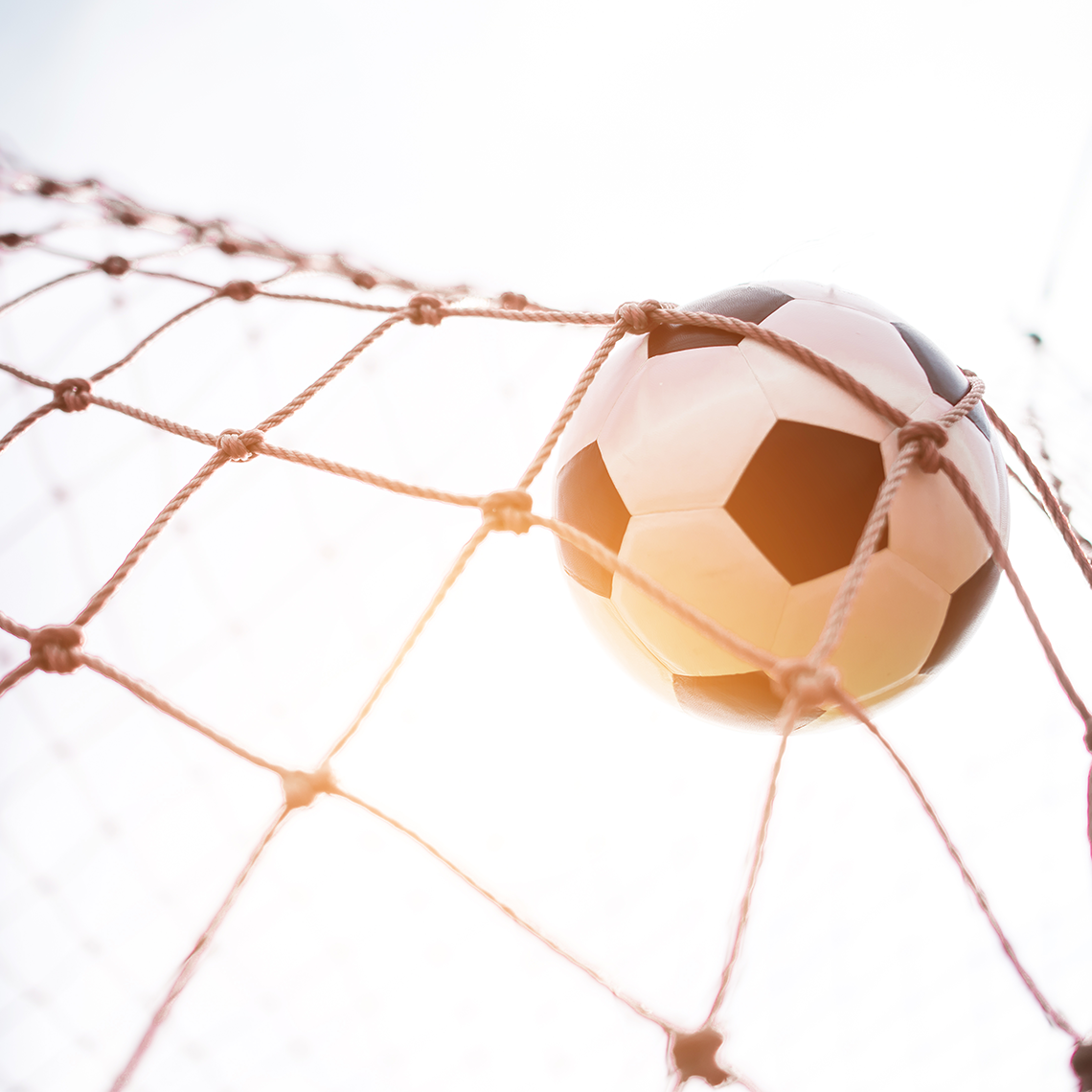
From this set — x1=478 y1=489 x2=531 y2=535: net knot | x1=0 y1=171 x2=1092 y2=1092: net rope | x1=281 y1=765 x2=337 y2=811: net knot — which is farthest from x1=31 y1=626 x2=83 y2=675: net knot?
x1=478 y1=489 x2=531 y2=535: net knot

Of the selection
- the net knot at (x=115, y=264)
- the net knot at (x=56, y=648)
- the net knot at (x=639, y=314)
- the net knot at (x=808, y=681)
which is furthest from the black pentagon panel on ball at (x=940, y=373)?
the net knot at (x=115, y=264)

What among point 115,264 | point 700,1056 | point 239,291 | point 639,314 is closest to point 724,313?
point 639,314

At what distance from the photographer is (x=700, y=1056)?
0.68 m

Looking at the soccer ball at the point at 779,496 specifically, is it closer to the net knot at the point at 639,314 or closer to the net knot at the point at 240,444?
the net knot at the point at 639,314

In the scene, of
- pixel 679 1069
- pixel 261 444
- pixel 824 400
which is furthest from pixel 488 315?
pixel 679 1069

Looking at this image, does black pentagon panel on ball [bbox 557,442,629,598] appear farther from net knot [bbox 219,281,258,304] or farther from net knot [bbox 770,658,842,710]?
net knot [bbox 219,281,258,304]

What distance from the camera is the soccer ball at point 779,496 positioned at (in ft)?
2.46

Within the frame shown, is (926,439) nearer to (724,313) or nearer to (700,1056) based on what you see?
(724,313)

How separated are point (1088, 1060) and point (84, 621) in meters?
0.97

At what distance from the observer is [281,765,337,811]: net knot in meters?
0.76

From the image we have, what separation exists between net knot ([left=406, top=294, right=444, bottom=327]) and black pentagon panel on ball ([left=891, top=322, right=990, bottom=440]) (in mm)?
567

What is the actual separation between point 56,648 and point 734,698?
700mm

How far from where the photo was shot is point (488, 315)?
3.23ft

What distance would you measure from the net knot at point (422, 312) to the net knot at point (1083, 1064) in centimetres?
100
